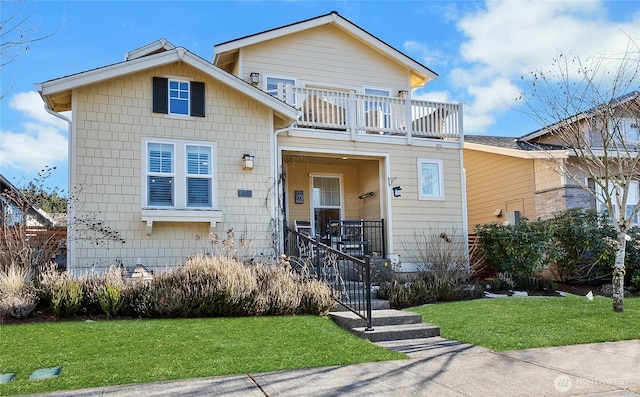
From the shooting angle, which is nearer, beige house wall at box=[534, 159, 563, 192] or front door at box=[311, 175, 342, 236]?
front door at box=[311, 175, 342, 236]

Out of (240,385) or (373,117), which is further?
(373,117)

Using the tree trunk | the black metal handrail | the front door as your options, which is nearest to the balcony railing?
the front door

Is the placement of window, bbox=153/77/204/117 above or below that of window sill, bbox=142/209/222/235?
above

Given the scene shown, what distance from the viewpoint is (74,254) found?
1027 centimetres

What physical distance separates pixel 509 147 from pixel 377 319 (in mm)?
11854

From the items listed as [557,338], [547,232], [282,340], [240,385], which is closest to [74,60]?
[282,340]

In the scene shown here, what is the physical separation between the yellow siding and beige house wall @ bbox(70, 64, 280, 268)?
8737 millimetres

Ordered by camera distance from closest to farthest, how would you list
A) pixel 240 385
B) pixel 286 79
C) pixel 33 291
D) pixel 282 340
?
pixel 240 385 → pixel 282 340 → pixel 33 291 → pixel 286 79

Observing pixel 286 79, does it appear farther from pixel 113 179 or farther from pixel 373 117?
pixel 113 179

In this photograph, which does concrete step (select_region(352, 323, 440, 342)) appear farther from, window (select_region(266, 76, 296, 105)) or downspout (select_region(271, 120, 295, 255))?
window (select_region(266, 76, 296, 105))

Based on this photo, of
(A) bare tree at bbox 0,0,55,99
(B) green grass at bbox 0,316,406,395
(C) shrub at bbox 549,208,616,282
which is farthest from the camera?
(C) shrub at bbox 549,208,616,282

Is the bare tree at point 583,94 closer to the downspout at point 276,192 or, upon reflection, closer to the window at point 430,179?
the window at point 430,179

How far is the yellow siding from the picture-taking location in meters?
17.0

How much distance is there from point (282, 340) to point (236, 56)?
9.96 metres
